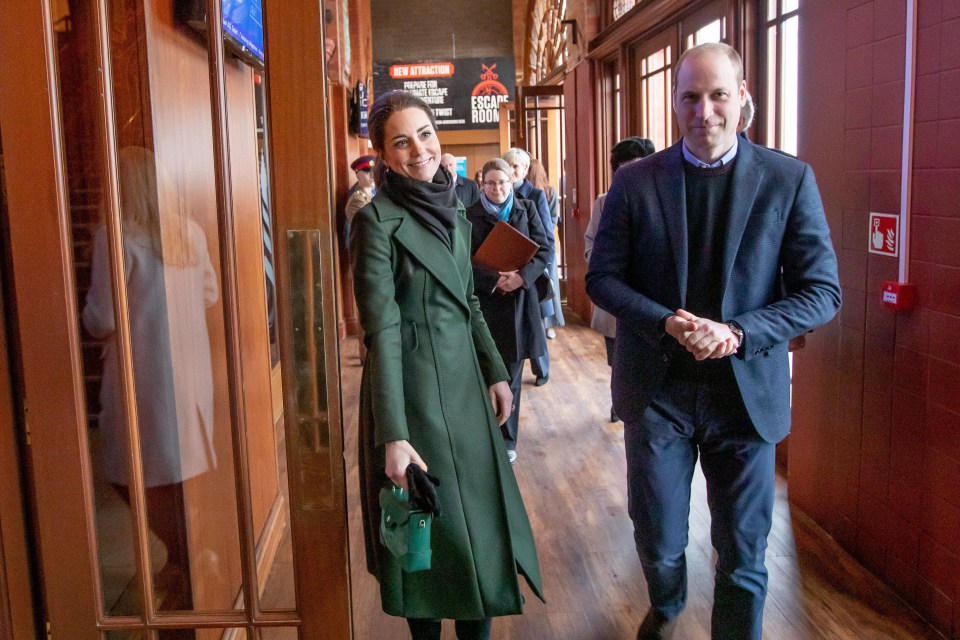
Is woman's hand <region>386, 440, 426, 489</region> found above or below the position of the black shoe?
above

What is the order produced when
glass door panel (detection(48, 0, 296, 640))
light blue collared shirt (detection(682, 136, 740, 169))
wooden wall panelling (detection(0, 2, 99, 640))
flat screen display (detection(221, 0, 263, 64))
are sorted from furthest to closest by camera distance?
flat screen display (detection(221, 0, 263, 64))
light blue collared shirt (detection(682, 136, 740, 169))
glass door panel (detection(48, 0, 296, 640))
wooden wall panelling (detection(0, 2, 99, 640))

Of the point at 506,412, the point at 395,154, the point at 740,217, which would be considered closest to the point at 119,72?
the point at 395,154

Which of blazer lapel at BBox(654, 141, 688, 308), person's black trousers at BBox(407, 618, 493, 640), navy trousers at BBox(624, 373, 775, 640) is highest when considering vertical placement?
blazer lapel at BBox(654, 141, 688, 308)

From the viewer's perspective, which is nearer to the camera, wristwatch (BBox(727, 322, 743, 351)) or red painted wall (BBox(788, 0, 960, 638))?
wristwatch (BBox(727, 322, 743, 351))

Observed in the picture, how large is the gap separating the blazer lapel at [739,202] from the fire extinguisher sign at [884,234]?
821mm

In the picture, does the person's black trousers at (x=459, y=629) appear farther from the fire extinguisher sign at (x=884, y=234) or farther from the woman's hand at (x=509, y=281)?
the woman's hand at (x=509, y=281)

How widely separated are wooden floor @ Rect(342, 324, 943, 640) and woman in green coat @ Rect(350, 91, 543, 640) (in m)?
0.74

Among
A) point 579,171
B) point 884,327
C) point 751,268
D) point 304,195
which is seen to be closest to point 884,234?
point 884,327

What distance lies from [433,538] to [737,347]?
81 centimetres

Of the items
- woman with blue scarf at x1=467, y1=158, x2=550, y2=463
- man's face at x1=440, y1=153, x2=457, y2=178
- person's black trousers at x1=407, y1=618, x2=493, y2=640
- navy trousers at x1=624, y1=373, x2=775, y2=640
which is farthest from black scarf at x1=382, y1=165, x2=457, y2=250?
woman with blue scarf at x1=467, y1=158, x2=550, y2=463

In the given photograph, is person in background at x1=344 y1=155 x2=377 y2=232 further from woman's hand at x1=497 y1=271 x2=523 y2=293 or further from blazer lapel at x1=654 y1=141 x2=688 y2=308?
blazer lapel at x1=654 y1=141 x2=688 y2=308

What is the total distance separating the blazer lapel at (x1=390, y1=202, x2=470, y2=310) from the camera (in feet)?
6.17

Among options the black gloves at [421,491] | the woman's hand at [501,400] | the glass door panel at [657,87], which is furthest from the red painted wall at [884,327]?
the glass door panel at [657,87]

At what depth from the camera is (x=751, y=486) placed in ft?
7.08
